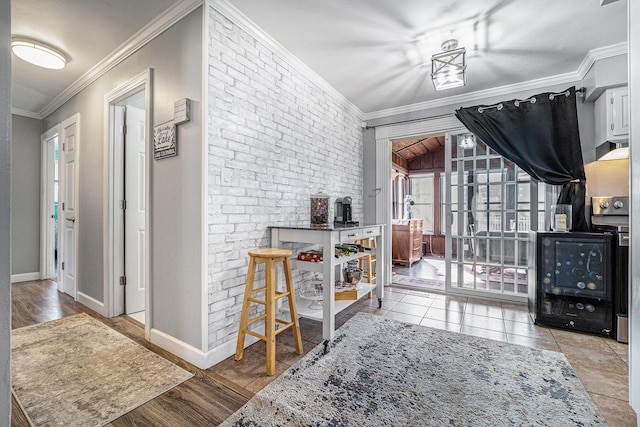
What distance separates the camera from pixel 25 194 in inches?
162

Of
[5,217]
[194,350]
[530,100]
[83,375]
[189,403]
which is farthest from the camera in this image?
[530,100]

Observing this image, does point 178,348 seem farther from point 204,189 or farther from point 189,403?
point 204,189

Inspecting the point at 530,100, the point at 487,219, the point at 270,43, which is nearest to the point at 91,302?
the point at 270,43

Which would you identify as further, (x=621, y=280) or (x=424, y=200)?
(x=424, y=200)

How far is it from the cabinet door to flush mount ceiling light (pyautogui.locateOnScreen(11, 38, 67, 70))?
5025mm

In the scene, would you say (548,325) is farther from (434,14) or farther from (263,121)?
(263,121)

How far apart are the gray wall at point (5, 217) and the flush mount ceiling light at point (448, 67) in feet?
8.43

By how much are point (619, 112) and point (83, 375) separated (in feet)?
15.3

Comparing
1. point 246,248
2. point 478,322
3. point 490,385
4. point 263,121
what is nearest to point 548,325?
point 478,322

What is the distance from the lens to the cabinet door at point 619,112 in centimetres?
250

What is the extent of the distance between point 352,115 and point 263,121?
6.25 ft

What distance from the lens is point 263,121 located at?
94.2 inches

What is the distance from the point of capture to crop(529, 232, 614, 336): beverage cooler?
2.39 m

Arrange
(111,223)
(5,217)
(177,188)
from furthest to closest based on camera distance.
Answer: (111,223), (177,188), (5,217)
